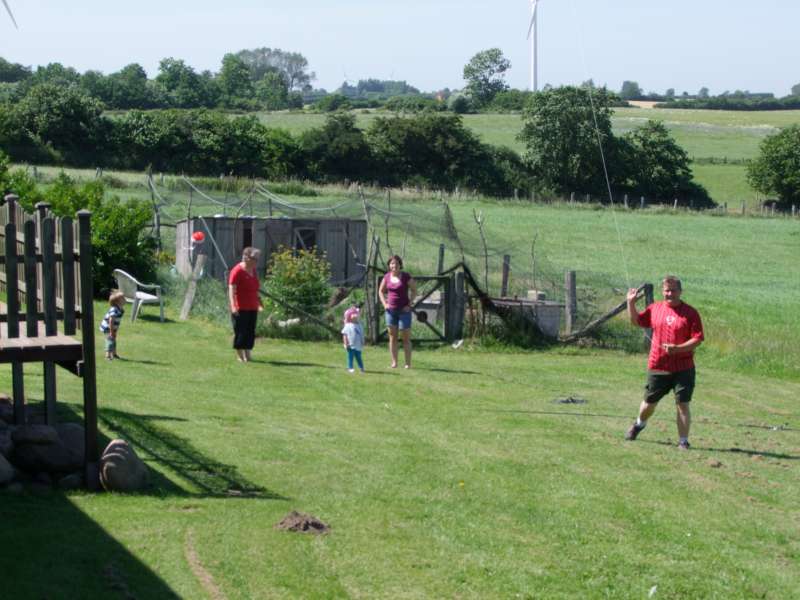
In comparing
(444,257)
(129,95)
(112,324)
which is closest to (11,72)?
(129,95)

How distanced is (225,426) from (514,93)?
113436 millimetres

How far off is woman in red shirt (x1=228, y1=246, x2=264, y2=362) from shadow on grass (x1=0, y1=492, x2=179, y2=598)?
9.10 meters

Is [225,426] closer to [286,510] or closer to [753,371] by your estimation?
[286,510]

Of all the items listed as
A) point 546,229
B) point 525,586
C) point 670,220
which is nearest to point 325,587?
point 525,586

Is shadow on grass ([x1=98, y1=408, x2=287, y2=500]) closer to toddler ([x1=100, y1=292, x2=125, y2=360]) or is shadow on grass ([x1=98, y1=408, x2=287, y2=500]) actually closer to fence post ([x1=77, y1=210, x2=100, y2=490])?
fence post ([x1=77, y1=210, x2=100, y2=490])

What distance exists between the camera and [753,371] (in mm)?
20781

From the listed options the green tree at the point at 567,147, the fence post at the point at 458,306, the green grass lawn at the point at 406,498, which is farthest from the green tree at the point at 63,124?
the green grass lawn at the point at 406,498

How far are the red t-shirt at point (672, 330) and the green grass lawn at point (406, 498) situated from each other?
3.06ft

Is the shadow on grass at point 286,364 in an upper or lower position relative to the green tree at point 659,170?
lower

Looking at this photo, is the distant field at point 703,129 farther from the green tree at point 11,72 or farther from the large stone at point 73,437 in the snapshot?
the large stone at point 73,437

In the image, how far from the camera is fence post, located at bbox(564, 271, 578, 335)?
73.3 feet

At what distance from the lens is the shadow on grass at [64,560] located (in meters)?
6.94

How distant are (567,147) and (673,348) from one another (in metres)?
66.4

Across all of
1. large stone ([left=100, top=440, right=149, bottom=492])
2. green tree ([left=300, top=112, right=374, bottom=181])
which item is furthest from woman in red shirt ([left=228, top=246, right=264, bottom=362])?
green tree ([left=300, top=112, right=374, bottom=181])
